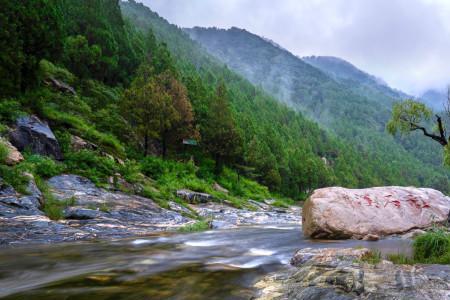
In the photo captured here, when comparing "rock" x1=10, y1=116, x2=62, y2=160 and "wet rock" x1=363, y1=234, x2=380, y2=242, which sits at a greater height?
"rock" x1=10, y1=116, x2=62, y2=160

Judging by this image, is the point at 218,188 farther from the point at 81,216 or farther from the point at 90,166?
the point at 81,216

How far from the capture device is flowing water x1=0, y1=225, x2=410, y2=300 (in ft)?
17.6

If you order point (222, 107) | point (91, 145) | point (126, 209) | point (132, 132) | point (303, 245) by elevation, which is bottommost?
point (303, 245)

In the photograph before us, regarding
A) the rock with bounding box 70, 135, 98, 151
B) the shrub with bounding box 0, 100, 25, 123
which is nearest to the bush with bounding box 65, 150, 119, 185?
the rock with bounding box 70, 135, 98, 151

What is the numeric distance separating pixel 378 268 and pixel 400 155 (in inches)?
7663

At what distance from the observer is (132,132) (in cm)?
3325

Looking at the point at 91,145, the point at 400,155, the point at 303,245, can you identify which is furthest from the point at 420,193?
the point at 400,155

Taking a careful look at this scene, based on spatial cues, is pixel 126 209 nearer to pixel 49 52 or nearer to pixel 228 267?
pixel 228 267

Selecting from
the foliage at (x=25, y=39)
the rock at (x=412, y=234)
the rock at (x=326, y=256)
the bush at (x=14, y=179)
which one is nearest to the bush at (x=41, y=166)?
the bush at (x=14, y=179)

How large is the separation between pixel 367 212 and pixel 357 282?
8880 millimetres

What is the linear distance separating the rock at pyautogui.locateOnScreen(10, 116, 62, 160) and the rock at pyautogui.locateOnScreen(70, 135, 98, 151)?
1899 mm

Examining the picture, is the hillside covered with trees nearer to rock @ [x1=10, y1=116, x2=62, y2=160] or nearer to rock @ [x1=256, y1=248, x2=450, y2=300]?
rock @ [x1=10, y1=116, x2=62, y2=160]

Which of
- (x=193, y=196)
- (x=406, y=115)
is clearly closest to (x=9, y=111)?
(x=193, y=196)

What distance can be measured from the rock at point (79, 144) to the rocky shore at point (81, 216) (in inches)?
200
